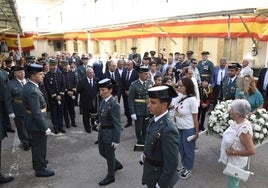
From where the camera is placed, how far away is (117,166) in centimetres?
494

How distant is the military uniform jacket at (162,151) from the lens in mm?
2635

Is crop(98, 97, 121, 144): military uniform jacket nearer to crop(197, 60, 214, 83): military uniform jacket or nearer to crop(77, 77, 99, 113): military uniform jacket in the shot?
crop(77, 77, 99, 113): military uniform jacket

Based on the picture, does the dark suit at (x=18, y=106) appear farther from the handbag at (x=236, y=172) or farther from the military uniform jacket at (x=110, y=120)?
the handbag at (x=236, y=172)

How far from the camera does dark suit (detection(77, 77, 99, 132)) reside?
7.07 m

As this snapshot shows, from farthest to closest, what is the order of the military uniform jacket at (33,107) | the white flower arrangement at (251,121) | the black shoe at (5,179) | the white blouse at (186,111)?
the black shoe at (5,179) < the military uniform jacket at (33,107) < the white blouse at (186,111) < the white flower arrangement at (251,121)

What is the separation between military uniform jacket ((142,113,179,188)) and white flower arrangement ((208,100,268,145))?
1950 millimetres

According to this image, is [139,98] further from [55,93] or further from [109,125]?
[55,93]

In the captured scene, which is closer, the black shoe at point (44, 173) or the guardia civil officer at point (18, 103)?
the black shoe at point (44, 173)

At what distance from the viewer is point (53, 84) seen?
23.0 feet

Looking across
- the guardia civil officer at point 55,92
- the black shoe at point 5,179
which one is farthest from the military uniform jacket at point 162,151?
the guardia civil officer at point 55,92

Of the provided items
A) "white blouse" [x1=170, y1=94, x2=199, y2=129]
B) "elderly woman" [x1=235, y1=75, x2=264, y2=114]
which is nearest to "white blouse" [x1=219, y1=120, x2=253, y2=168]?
"white blouse" [x1=170, y1=94, x2=199, y2=129]

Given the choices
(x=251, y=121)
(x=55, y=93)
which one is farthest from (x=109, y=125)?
(x=55, y=93)

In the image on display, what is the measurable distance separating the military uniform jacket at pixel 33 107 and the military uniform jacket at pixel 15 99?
1.63 meters

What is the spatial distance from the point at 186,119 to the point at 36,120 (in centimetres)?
248
